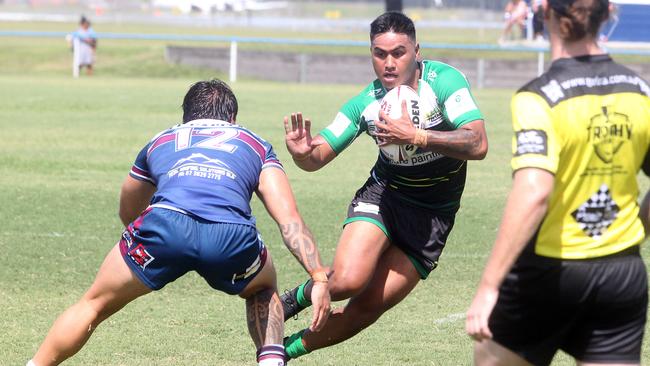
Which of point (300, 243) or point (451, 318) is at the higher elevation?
point (300, 243)

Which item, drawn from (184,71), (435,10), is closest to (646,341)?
(184,71)

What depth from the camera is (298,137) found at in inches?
238

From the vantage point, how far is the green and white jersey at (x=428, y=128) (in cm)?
609

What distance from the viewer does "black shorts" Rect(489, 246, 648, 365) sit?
3.98 m

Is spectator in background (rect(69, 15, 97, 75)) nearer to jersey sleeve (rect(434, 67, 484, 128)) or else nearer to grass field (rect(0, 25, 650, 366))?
grass field (rect(0, 25, 650, 366))

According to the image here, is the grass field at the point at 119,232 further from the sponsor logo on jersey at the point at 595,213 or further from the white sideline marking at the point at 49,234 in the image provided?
the sponsor logo on jersey at the point at 595,213

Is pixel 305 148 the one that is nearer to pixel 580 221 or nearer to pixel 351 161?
pixel 580 221

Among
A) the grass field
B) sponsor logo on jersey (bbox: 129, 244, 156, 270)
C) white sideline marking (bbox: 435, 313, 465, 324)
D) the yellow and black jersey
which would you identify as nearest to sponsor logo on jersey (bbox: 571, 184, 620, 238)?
the yellow and black jersey

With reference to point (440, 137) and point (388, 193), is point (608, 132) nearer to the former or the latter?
point (440, 137)

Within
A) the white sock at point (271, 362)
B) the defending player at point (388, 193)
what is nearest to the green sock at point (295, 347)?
the defending player at point (388, 193)

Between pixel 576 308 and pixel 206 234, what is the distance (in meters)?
1.83

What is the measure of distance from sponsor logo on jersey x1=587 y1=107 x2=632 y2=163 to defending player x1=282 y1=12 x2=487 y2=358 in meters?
1.98

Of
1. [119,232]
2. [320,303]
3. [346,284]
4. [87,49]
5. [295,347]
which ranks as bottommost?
[87,49]

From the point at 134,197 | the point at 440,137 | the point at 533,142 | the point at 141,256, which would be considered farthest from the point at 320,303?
the point at 533,142
